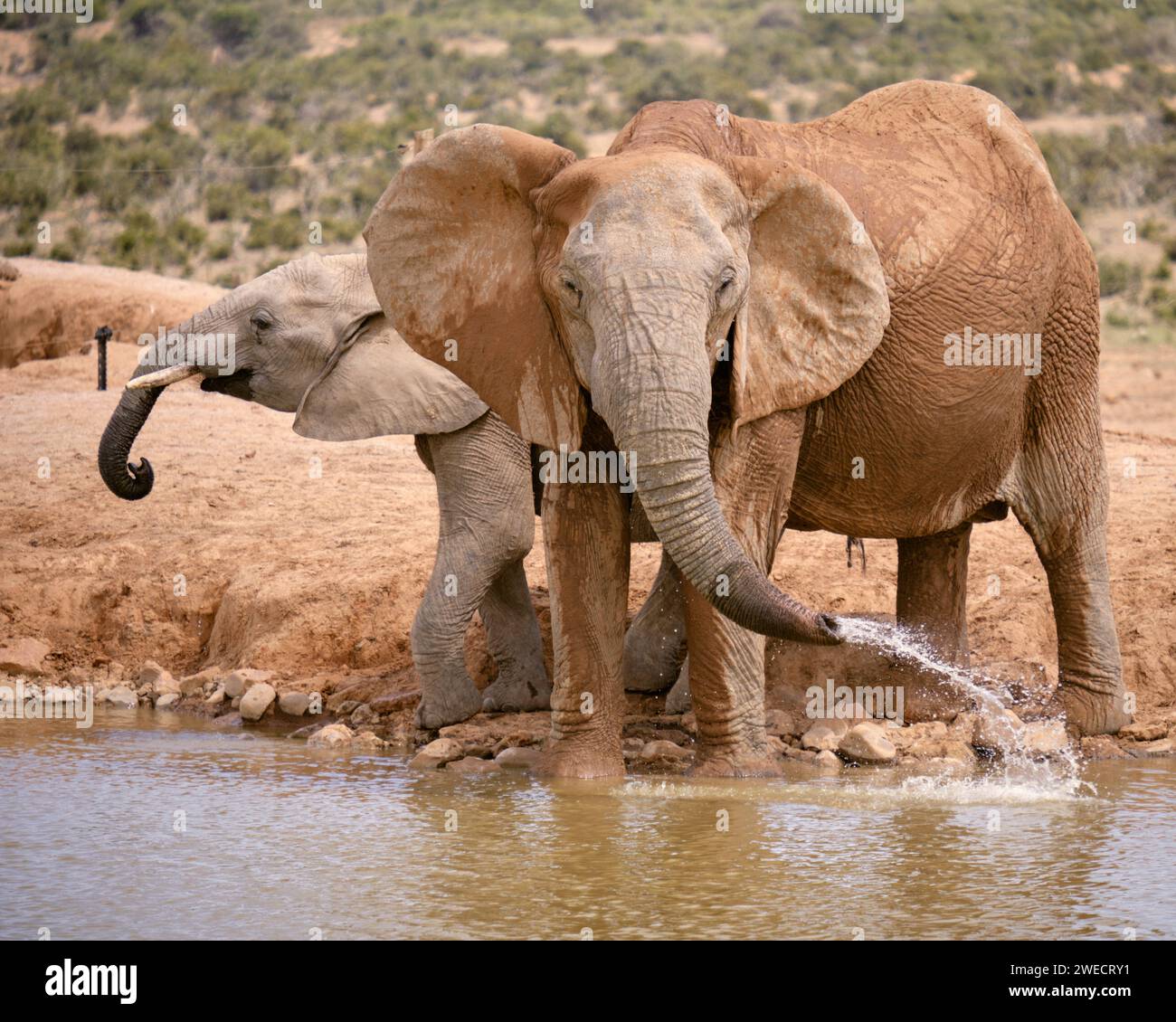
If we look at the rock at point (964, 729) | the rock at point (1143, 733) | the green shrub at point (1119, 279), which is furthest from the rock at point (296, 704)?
the green shrub at point (1119, 279)

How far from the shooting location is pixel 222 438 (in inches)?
504

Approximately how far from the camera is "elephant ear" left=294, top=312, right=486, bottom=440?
7.87 m

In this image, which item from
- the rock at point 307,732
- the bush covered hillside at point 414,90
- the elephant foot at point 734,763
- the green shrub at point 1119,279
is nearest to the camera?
the elephant foot at point 734,763

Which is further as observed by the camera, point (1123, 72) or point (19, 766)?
point (1123, 72)

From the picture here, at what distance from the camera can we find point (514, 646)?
26.1ft

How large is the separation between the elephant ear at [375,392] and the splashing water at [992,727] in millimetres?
1980

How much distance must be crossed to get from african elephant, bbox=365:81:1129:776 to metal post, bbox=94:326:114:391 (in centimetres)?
882

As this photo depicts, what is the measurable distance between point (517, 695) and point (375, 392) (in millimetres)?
1453

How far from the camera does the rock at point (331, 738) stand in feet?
24.6

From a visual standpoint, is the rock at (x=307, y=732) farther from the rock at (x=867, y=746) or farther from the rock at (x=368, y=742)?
the rock at (x=867, y=746)

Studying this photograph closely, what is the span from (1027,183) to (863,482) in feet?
4.30

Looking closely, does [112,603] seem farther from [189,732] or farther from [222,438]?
[222,438]
